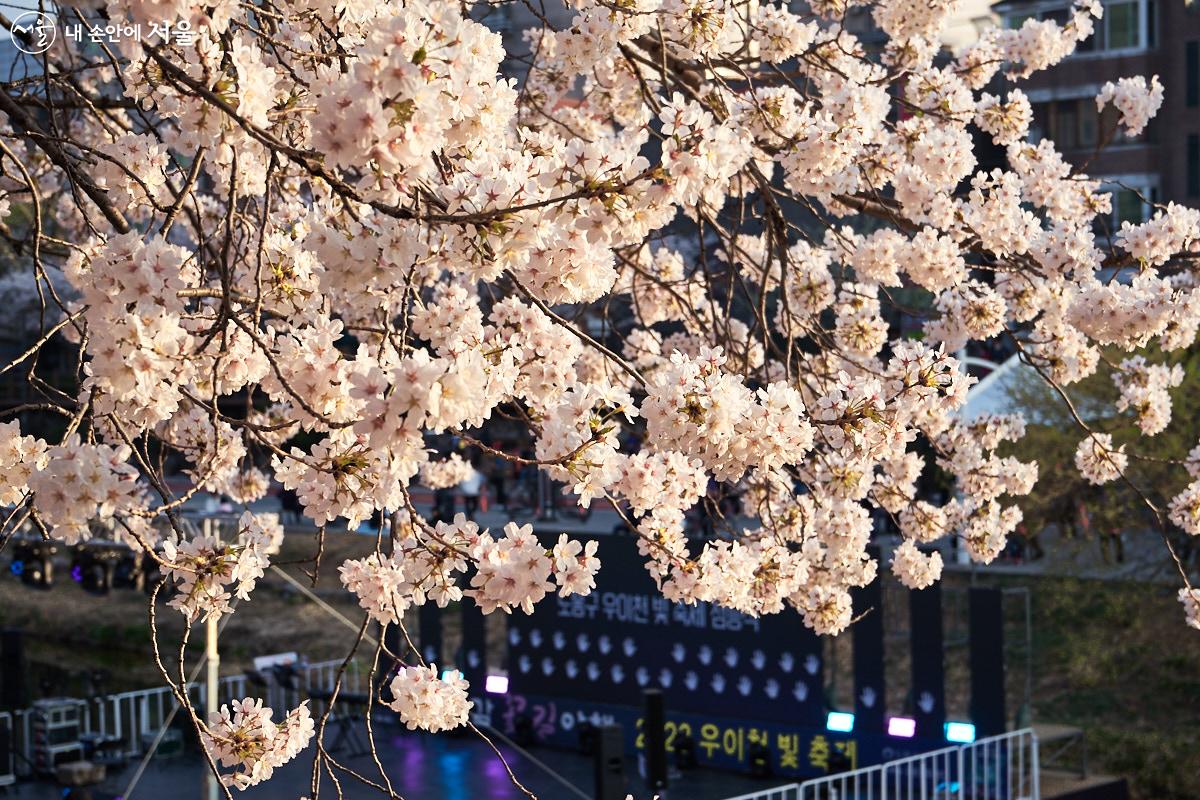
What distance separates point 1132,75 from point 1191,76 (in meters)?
1.08

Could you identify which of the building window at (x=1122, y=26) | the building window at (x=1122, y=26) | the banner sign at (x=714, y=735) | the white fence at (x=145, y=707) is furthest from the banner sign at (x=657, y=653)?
the building window at (x=1122, y=26)

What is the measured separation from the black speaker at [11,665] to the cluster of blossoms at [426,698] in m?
12.3

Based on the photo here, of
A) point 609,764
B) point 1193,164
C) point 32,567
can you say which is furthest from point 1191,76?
point 609,764

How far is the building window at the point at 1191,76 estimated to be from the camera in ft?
94.9

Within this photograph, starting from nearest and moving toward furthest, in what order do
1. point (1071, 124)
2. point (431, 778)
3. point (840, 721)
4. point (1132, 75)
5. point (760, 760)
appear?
1. point (840, 721)
2. point (760, 760)
3. point (431, 778)
4. point (1132, 75)
5. point (1071, 124)

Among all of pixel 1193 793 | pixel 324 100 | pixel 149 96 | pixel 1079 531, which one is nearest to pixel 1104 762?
pixel 1193 793

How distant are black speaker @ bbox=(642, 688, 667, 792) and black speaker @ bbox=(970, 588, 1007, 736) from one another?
2088mm

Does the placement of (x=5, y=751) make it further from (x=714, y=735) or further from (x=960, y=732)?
(x=960, y=732)

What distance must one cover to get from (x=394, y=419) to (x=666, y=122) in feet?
2.81

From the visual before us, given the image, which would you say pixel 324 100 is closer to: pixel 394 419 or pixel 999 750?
pixel 394 419

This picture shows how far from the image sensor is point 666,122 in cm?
280

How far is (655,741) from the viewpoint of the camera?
10539 millimetres

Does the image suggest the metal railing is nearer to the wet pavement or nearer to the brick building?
the wet pavement

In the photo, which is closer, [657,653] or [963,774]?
[963,774]
